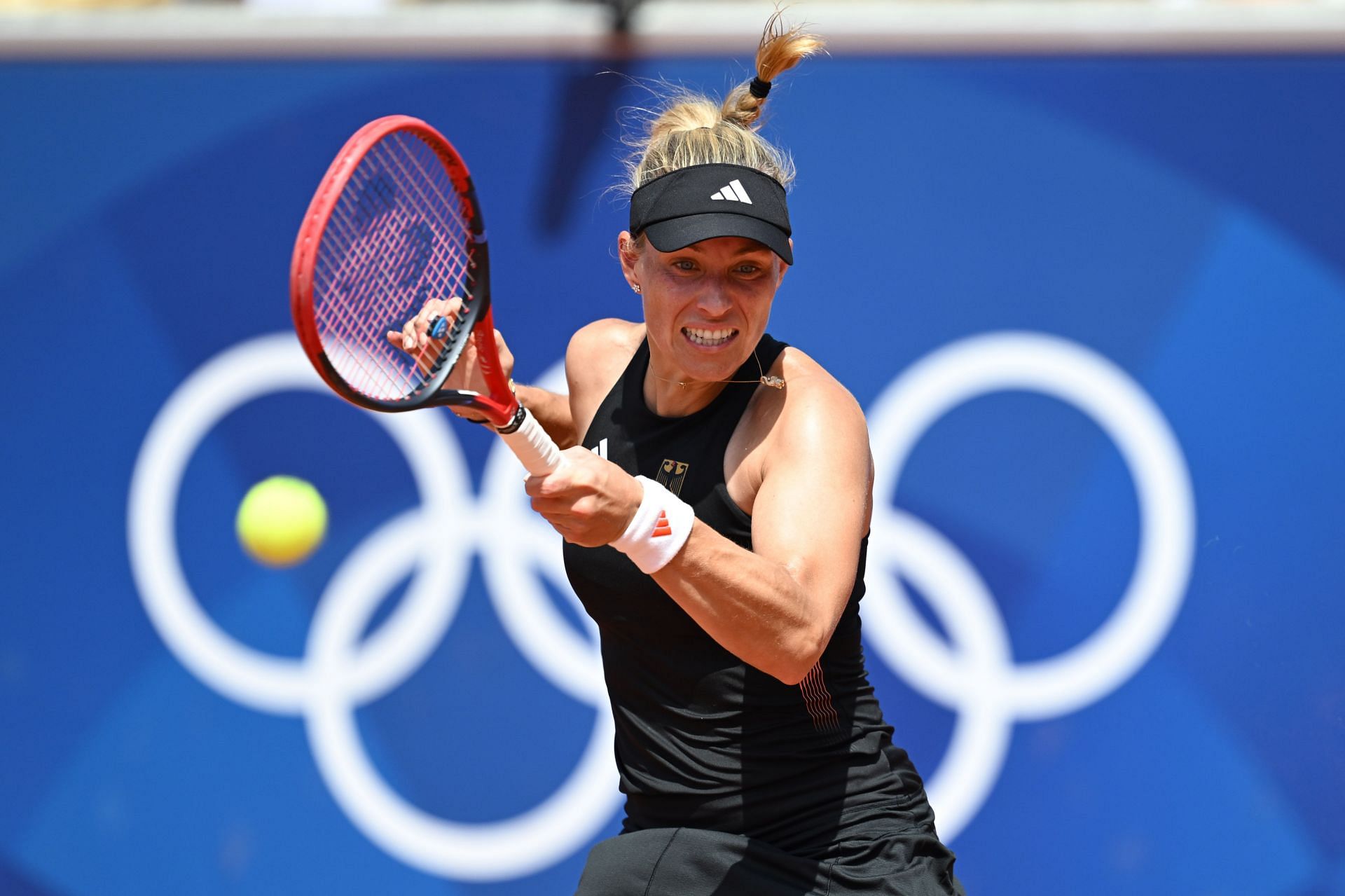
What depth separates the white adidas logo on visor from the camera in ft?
7.32

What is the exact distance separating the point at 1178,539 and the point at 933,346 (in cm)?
84

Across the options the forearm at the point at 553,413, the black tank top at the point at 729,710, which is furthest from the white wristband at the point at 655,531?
the forearm at the point at 553,413

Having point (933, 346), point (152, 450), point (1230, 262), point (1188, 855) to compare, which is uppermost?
point (1230, 262)

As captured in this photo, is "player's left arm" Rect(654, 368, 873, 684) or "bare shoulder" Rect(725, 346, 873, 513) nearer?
"player's left arm" Rect(654, 368, 873, 684)

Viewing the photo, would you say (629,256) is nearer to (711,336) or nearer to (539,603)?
(711,336)

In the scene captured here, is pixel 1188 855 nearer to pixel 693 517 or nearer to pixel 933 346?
pixel 933 346

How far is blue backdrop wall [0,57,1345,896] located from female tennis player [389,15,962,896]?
126 centimetres

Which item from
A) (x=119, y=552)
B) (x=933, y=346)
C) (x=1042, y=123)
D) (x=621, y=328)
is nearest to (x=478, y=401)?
(x=621, y=328)

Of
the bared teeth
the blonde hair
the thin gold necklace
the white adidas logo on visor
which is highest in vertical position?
the blonde hair

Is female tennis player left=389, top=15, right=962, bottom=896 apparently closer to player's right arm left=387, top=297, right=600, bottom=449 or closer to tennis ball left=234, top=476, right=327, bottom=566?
player's right arm left=387, top=297, right=600, bottom=449

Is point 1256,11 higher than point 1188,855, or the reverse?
point 1256,11

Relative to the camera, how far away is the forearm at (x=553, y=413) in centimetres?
303

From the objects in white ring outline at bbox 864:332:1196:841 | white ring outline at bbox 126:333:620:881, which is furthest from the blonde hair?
white ring outline at bbox 126:333:620:881

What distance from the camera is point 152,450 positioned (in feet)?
13.2
